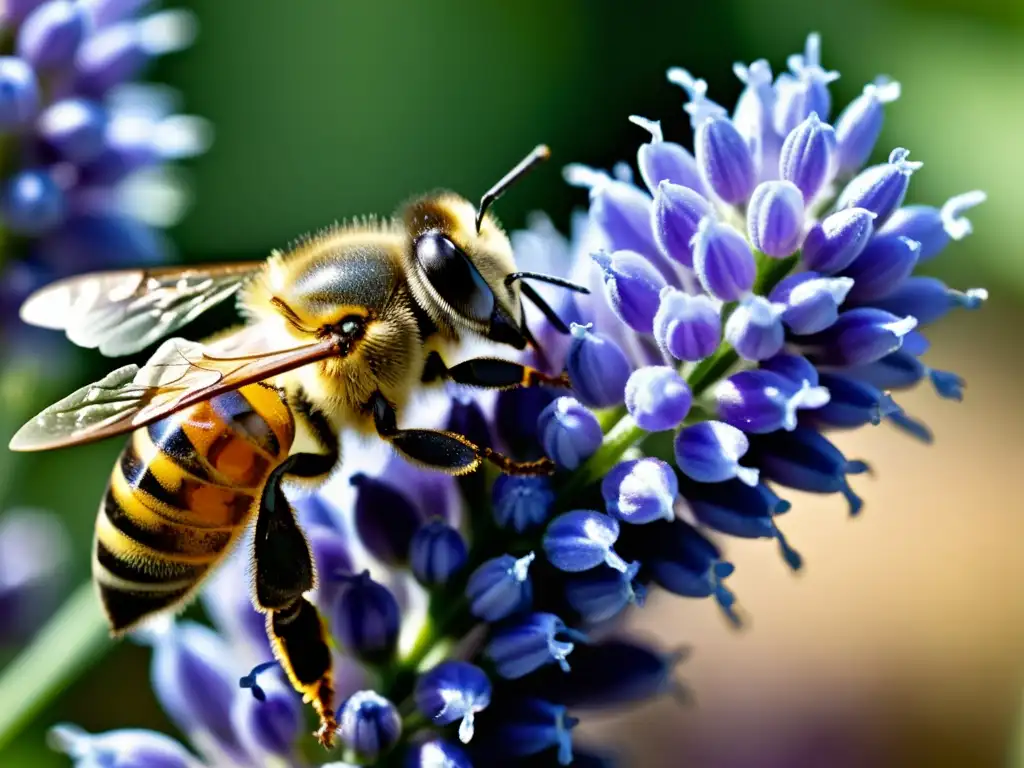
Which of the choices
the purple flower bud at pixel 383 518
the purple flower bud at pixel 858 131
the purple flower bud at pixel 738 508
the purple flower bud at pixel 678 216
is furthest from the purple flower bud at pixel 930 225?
the purple flower bud at pixel 383 518

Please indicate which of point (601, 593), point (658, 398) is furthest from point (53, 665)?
point (658, 398)

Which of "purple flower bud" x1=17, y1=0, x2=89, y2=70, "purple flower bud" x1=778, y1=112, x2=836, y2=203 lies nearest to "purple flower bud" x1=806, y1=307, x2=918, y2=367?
"purple flower bud" x1=778, y1=112, x2=836, y2=203

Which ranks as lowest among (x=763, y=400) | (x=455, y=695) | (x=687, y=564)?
(x=455, y=695)

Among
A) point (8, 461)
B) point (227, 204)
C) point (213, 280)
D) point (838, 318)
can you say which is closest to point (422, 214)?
point (213, 280)

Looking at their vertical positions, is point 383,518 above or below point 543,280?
below

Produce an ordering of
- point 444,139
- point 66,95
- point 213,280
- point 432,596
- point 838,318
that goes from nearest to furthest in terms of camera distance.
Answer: point 838,318 < point 432,596 < point 213,280 < point 66,95 < point 444,139

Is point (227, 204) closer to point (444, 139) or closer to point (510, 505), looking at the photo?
point (444, 139)

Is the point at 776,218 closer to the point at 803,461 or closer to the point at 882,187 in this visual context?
the point at 882,187

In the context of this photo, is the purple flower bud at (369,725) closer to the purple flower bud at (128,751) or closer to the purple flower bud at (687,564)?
the purple flower bud at (128,751)
